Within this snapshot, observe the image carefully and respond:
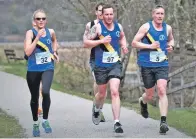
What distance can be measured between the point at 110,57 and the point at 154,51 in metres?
0.68

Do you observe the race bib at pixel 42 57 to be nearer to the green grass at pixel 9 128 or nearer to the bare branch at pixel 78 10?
the green grass at pixel 9 128

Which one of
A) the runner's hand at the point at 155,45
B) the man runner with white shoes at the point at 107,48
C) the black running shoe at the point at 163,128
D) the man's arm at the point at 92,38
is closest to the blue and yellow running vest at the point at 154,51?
the runner's hand at the point at 155,45

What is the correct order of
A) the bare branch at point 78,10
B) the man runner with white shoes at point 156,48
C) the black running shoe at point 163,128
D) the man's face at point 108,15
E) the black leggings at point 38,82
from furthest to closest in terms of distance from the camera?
the bare branch at point 78,10
the man runner with white shoes at point 156,48
the man's face at point 108,15
the black leggings at point 38,82
the black running shoe at point 163,128

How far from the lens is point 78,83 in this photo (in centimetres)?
2408

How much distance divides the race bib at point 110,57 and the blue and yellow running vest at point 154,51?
1.57 feet

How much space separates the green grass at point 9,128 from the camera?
32.5 ft

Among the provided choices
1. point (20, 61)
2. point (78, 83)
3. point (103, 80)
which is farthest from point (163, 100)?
point (20, 61)

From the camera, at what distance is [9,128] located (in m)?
10.8

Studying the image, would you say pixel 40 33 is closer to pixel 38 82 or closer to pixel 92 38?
pixel 38 82

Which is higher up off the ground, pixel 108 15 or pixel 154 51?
pixel 108 15

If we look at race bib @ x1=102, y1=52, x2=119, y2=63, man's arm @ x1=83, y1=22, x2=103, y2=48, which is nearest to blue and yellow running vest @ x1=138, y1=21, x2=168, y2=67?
race bib @ x1=102, y1=52, x2=119, y2=63

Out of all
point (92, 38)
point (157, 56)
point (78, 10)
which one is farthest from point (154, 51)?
point (78, 10)

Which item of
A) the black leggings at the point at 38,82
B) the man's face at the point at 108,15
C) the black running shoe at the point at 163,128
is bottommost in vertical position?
the black running shoe at the point at 163,128

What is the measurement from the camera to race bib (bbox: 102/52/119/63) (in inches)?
396
